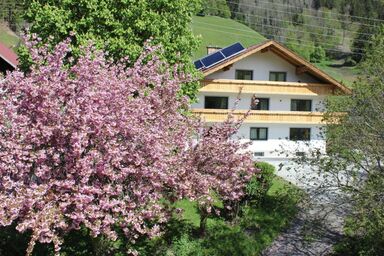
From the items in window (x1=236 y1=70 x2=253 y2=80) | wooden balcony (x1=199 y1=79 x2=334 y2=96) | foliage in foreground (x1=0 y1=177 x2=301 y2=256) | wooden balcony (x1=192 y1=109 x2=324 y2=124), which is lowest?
foliage in foreground (x1=0 y1=177 x2=301 y2=256)

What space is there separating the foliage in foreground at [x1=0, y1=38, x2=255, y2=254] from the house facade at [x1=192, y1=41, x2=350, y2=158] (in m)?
22.0

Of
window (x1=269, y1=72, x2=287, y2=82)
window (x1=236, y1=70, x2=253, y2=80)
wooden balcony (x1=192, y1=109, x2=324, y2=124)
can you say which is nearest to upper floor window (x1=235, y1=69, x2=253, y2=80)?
window (x1=236, y1=70, x2=253, y2=80)

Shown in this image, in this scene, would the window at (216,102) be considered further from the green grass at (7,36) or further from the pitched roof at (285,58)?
the green grass at (7,36)

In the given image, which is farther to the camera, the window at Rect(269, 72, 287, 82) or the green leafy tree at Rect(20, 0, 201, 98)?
the window at Rect(269, 72, 287, 82)

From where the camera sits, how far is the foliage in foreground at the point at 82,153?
11.3 metres

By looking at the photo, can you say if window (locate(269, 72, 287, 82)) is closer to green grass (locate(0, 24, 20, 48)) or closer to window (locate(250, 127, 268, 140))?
window (locate(250, 127, 268, 140))

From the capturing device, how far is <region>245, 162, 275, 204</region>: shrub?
19.6 meters

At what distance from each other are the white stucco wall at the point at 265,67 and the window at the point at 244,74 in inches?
8.8

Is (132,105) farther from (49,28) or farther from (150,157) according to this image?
(49,28)

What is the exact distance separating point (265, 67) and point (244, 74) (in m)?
1.75

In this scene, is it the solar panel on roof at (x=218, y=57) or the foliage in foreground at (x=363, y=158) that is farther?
the solar panel on roof at (x=218, y=57)

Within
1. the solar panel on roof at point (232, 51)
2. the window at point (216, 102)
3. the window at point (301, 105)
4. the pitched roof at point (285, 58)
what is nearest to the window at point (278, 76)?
the pitched roof at point (285, 58)

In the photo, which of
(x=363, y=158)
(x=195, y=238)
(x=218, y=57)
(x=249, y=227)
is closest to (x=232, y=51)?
(x=218, y=57)

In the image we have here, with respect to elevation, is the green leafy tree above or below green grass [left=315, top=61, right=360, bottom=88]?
below
